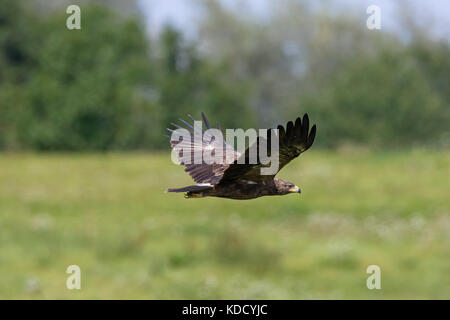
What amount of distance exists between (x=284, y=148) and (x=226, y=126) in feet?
108

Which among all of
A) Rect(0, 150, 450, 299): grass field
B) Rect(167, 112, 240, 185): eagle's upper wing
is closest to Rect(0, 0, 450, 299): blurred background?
Rect(0, 150, 450, 299): grass field

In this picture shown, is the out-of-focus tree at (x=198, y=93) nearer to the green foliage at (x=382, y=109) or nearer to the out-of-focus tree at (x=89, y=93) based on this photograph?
the out-of-focus tree at (x=89, y=93)

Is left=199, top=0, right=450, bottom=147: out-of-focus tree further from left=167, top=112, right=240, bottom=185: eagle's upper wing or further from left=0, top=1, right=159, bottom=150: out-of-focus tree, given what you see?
left=167, top=112, right=240, bottom=185: eagle's upper wing

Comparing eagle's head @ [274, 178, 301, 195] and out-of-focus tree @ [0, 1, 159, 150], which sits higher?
out-of-focus tree @ [0, 1, 159, 150]

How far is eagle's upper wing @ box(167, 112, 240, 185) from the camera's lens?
4.19 metres

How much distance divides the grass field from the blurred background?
67 millimetres

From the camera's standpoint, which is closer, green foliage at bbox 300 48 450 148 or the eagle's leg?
the eagle's leg

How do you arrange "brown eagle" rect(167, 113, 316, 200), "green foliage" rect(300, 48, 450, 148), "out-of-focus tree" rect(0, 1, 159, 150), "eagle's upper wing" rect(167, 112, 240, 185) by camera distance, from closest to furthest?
"brown eagle" rect(167, 113, 316, 200) < "eagle's upper wing" rect(167, 112, 240, 185) < "out-of-focus tree" rect(0, 1, 159, 150) < "green foliage" rect(300, 48, 450, 148)


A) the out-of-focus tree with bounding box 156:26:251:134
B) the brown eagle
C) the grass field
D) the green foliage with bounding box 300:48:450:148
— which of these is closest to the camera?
the brown eagle

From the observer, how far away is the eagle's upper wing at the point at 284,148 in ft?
11.7

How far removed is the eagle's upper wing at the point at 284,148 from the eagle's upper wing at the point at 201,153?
182mm

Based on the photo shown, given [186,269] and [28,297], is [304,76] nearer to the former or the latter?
[186,269]

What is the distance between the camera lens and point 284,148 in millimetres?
3668

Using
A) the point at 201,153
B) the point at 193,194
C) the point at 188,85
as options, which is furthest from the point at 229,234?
the point at 188,85
